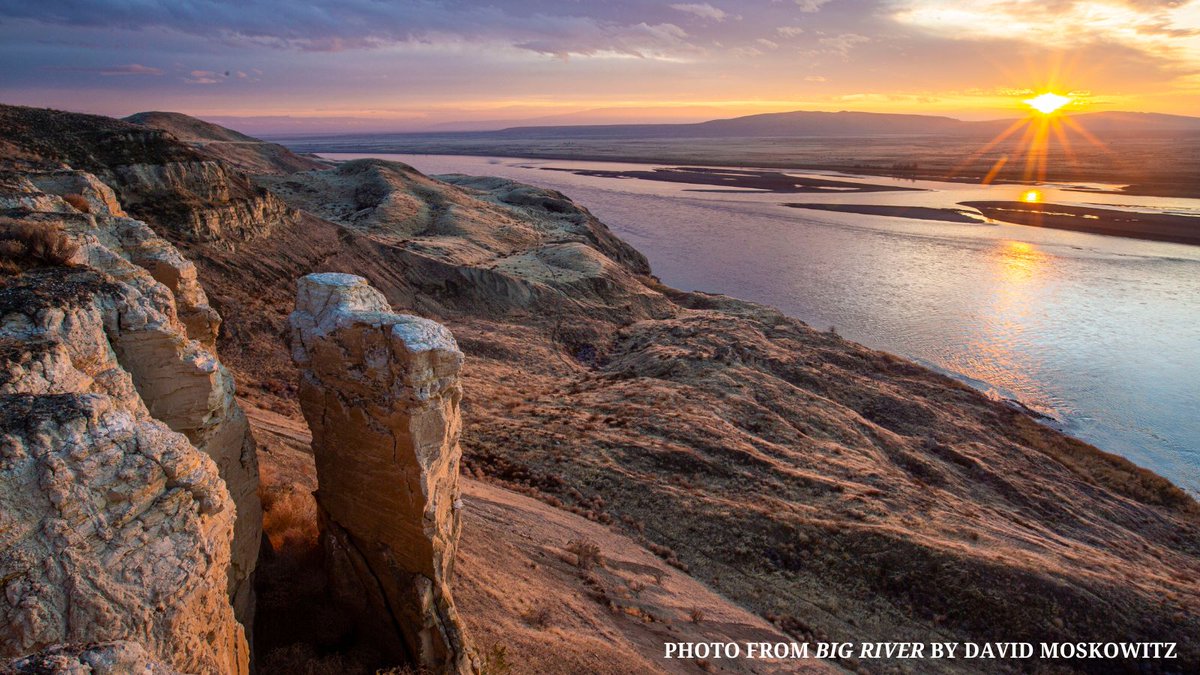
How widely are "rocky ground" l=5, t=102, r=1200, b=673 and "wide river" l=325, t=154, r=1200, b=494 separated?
4.12 metres

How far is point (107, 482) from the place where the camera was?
4.36m

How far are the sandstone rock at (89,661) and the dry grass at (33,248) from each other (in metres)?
5.79

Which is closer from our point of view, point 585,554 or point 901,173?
point 585,554

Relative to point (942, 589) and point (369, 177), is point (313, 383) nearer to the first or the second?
point (942, 589)

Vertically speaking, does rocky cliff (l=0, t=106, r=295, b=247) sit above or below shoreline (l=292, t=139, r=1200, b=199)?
below

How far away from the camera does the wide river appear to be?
26.3 meters

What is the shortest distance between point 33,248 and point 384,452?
4.70 meters

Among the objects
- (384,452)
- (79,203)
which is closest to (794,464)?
(384,452)

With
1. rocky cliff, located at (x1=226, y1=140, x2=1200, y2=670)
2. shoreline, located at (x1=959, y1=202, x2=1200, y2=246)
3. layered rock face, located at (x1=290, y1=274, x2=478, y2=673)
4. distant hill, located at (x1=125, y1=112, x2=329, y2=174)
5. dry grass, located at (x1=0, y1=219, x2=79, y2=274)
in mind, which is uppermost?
distant hill, located at (x1=125, y1=112, x2=329, y2=174)

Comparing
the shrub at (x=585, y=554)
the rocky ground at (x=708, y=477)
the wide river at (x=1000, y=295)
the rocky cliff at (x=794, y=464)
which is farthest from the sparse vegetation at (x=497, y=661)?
the wide river at (x=1000, y=295)

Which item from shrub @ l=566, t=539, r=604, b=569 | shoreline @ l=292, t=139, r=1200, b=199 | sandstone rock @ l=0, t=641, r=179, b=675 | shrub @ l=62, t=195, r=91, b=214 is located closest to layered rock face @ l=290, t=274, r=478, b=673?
sandstone rock @ l=0, t=641, r=179, b=675

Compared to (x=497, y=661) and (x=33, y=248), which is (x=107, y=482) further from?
(x=497, y=661)

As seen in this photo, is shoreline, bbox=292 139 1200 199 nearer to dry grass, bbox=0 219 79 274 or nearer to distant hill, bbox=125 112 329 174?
distant hill, bbox=125 112 329 174

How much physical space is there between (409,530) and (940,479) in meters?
17.0
